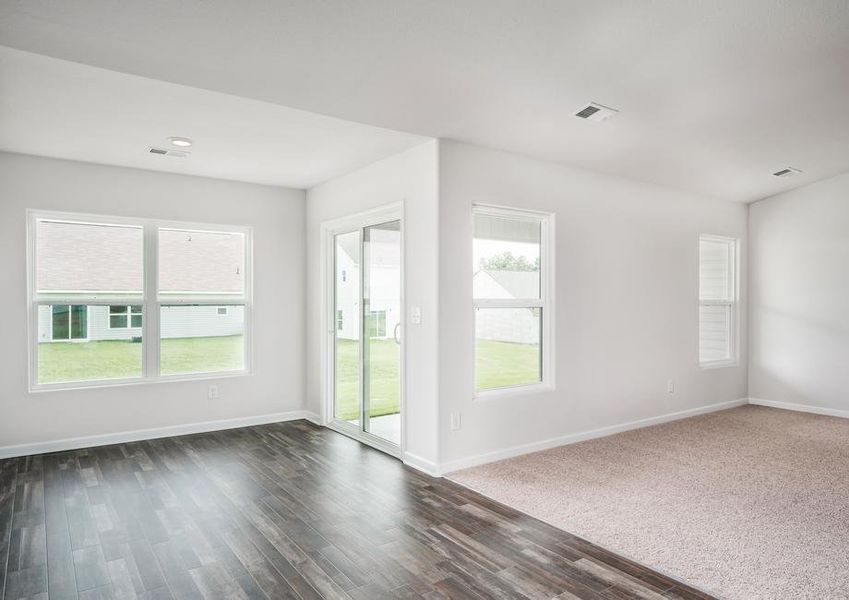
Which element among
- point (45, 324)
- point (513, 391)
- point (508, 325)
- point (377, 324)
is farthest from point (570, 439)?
point (45, 324)

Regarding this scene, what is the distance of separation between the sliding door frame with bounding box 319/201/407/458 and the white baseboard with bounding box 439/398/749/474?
51 cm

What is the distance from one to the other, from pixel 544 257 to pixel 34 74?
369 cm

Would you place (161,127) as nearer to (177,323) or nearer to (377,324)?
(177,323)

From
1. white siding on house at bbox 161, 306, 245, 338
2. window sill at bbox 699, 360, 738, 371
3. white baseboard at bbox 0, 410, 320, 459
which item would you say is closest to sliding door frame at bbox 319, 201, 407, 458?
white baseboard at bbox 0, 410, 320, 459

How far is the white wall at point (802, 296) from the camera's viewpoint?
588cm

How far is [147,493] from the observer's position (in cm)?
350

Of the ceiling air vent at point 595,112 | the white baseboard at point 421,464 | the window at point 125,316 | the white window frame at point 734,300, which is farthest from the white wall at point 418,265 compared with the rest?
the white window frame at point 734,300

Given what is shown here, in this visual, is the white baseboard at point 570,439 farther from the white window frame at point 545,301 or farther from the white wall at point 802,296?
the white wall at point 802,296

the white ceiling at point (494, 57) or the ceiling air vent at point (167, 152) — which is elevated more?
the white ceiling at point (494, 57)

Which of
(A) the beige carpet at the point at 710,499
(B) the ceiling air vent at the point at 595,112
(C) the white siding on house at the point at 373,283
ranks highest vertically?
(B) the ceiling air vent at the point at 595,112

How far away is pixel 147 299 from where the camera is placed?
4.89 meters

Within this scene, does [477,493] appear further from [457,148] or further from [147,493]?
[457,148]

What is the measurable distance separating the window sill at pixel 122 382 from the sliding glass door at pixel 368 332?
1093 mm

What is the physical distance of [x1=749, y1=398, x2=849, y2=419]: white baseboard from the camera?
5.88m
